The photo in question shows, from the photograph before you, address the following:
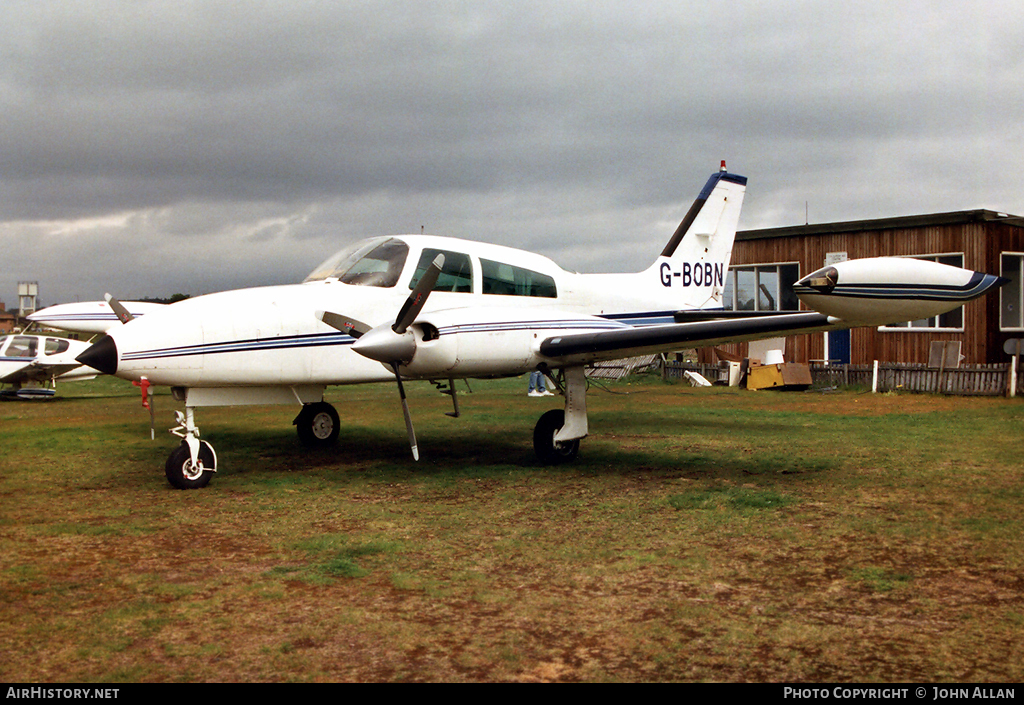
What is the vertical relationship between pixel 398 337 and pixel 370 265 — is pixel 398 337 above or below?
below

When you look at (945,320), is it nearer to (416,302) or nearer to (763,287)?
(763,287)

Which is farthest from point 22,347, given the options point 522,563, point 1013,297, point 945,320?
point 1013,297

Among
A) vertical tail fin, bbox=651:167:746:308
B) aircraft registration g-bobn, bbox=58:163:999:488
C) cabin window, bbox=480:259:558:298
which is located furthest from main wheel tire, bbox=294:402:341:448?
vertical tail fin, bbox=651:167:746:308

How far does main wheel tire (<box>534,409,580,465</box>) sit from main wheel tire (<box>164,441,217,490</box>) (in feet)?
12.9

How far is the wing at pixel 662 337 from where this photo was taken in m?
8.60

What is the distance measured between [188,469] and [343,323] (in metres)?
2.33

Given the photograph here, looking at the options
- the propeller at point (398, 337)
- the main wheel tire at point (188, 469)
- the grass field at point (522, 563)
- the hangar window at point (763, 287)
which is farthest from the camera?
the hangar window at point (763, 287)

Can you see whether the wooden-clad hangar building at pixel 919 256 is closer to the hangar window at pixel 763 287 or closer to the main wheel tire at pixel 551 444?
the hangar window at pixel 763 287

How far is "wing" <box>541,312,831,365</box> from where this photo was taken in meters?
8.60

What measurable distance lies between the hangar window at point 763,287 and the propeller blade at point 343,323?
56.5 ft

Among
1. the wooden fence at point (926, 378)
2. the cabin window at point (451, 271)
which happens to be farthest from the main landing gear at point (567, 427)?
the wooden fence at point (926, 378)

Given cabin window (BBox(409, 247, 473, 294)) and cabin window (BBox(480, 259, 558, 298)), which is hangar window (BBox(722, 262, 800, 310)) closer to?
cabin window (BBox(480, 259, 558, 298))

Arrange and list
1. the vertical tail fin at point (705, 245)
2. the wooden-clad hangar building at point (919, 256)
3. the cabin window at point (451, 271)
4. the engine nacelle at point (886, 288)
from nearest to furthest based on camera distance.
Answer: the engine nacelle at point (886, 288)
the cabin window at point (451, 271)
the vertical tail fin at point (705, 245)
the wooden-clad hangar building at point (919, 256)

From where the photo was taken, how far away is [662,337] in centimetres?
911
